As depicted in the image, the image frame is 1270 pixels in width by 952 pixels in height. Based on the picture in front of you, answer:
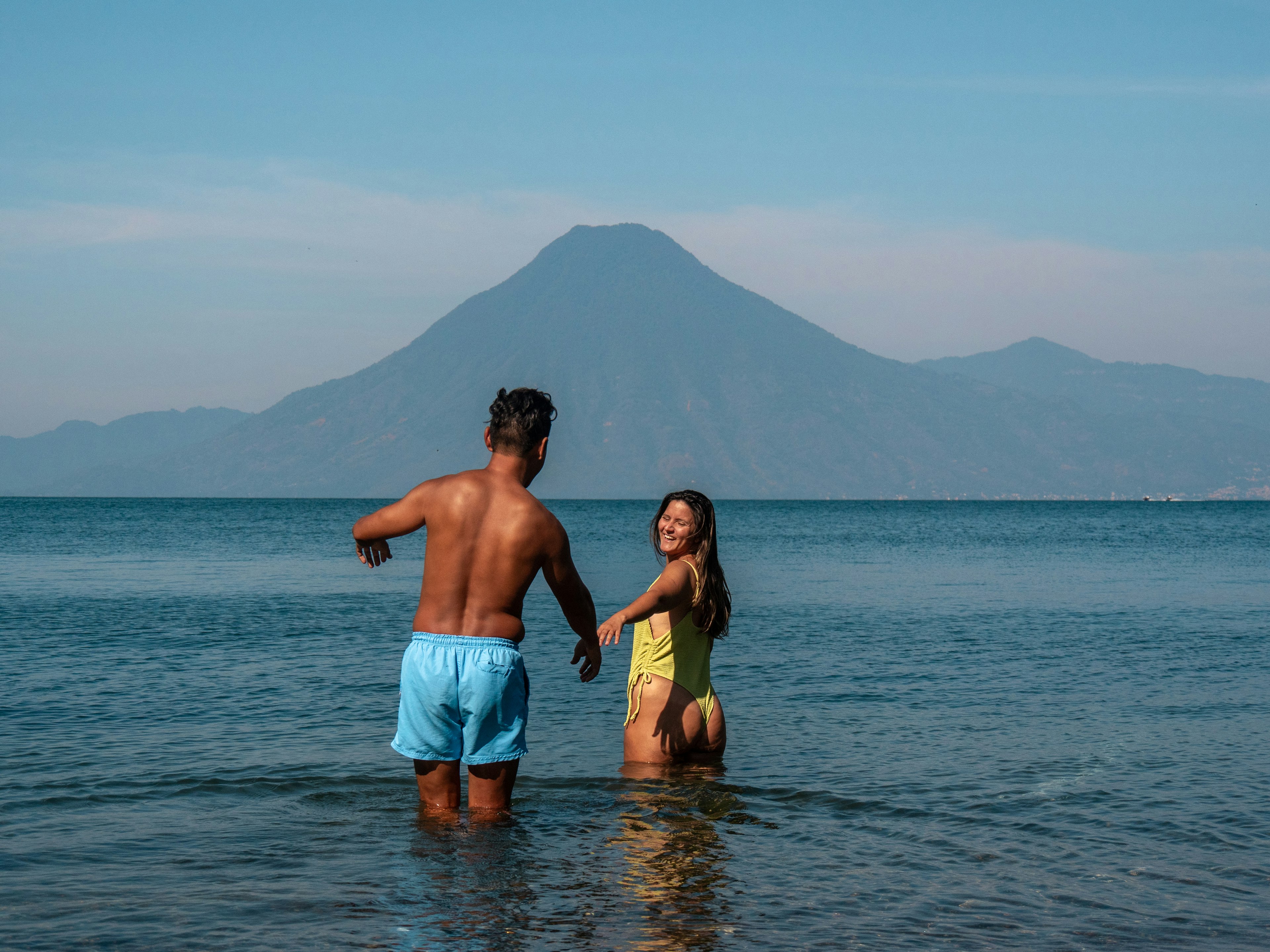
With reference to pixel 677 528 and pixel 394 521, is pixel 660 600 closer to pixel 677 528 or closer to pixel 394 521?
pixel 677 528

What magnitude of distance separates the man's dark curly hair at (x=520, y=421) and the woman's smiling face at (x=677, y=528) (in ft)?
4.87

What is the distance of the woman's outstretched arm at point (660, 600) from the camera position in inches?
225

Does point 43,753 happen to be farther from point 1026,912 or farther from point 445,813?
point 1026,912

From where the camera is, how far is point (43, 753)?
8797mm

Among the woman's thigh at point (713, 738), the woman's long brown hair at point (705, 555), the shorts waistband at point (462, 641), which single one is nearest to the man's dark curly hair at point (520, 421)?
the shorts waistband at point (462, 641)

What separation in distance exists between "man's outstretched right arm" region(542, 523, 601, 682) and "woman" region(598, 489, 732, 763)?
0.54 m

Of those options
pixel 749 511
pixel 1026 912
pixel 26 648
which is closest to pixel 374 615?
pixel 26 648

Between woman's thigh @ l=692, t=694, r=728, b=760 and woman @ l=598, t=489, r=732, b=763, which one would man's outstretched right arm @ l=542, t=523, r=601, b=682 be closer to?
woman @ l=598, t=489, r=732, b=763

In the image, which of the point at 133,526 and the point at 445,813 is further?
the point at 133,526

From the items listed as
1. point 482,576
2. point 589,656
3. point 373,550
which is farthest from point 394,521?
point 589,656

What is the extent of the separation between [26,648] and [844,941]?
14.0 m

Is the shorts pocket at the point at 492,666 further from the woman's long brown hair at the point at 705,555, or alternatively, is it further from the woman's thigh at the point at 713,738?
the woman's thigh at the point at 713,738

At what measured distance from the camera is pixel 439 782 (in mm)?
5836

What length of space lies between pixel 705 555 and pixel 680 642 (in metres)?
0.60
